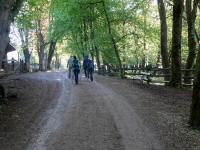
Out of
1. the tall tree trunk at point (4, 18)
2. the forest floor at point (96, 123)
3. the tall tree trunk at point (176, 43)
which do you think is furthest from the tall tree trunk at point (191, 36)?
the tall tree trunk at point (4, 18)

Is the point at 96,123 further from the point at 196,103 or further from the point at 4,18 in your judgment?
the point at 4,18

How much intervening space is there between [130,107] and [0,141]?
550cm

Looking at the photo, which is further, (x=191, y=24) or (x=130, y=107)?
(x=191, y=24)

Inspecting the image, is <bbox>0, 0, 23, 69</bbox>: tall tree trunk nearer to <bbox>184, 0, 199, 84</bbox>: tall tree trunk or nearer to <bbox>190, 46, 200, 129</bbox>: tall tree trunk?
<bbox>190, 46, 200, 129</bbox>: tall tree trunk

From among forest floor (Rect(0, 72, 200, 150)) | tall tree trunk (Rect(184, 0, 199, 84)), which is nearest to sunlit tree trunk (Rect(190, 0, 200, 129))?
forest floor (Rect(0, 72, 200, 150))

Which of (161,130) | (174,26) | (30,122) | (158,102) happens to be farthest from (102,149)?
(174,26)

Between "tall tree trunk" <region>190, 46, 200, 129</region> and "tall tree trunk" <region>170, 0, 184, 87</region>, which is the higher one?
"tall tree trunk" <region>170, 0, 184, 87</region>

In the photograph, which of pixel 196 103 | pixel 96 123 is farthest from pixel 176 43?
pixel 96 123

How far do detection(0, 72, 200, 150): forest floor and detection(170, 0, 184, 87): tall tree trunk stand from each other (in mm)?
5271

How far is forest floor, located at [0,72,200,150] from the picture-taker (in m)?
9.50

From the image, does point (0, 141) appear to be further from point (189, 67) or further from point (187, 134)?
point (189, 67)

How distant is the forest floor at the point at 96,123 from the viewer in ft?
31.2

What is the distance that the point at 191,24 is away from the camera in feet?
82.6

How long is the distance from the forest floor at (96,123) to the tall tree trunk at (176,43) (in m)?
5.27
